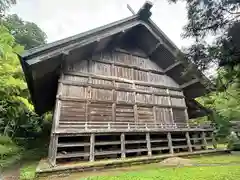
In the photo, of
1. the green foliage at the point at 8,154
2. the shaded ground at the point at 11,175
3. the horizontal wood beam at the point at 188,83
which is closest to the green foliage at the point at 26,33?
the green foliage at the point at 8,154

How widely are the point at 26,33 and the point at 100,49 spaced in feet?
69.7

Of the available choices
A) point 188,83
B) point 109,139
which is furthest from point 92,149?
point 188,83

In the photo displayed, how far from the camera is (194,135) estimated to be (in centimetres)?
1350

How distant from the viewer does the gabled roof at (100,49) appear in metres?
8.77

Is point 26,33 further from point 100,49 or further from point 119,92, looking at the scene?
point 119,92

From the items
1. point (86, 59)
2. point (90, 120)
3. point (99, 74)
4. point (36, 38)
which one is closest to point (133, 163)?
point (90, 120)

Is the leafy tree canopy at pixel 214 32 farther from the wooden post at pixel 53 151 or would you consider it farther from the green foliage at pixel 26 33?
the green foliage at pixel 26 33

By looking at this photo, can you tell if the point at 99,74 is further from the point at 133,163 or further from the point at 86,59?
the point at 133,163

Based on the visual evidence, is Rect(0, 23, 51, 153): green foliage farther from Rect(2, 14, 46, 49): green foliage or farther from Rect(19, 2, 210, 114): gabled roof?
Rect(2, 14, 46, 49): green foliage

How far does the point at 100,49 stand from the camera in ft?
38.5

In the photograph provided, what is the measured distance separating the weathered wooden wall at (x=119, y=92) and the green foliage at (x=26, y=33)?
1862 centimetres

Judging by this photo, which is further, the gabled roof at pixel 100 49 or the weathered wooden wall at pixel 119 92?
the weathered wooden wall at pixel 119 92

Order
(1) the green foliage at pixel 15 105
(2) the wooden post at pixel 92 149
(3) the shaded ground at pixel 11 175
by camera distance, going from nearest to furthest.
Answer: (3) the shaded ground at pixel 11 175, (2) the wooden post at pixel 92 149, (1) the green foliage at pixel 15 105

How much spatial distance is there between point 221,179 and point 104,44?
915 cm
